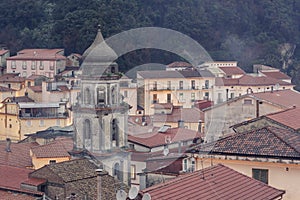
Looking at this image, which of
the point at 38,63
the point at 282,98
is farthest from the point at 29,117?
the point at 282,98

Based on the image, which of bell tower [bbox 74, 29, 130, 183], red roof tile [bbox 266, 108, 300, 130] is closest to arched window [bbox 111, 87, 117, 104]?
bell tower [bbox 74, 29, 130, 183]

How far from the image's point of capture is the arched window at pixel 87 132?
29.7 meters

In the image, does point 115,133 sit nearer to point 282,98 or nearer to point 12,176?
point 12,176

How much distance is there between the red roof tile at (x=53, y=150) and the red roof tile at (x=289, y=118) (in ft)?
37.7

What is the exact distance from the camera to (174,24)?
79.3 metres

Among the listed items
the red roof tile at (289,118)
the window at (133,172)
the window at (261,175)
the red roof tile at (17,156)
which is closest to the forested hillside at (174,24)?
the red roof tile at (17,156)

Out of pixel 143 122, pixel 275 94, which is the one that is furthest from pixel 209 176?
pixel 143 122

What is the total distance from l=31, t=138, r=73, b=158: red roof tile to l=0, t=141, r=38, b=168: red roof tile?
499 millimetres

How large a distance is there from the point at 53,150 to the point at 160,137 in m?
4.39

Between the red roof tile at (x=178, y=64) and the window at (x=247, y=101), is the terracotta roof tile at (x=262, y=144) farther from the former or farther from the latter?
the red roof tile at (x=178, y=64)

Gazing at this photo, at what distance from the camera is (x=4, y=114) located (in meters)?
48.0

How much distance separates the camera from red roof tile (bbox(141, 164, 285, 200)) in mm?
12961

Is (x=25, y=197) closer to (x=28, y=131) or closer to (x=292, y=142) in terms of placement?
(x=292, y=142)

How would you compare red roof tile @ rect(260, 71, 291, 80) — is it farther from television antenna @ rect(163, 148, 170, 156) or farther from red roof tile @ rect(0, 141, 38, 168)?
television antenna @ rect(163, 148, 170, 156)
